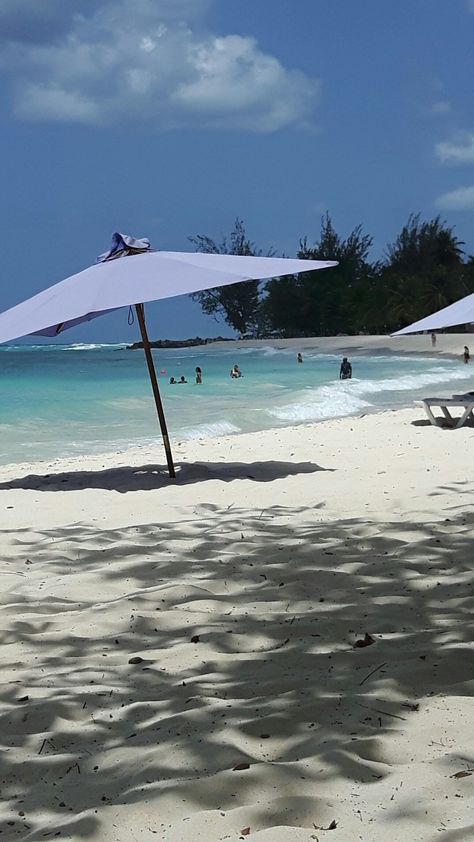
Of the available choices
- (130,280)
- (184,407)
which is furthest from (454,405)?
(184,407)

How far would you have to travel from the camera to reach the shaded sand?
212 centimetres

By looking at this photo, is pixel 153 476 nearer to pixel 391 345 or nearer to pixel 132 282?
pixel 132 282

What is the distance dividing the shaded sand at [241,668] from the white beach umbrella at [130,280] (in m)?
1.60

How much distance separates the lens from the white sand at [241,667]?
2119 mm

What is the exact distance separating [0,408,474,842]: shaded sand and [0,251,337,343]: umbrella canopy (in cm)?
160

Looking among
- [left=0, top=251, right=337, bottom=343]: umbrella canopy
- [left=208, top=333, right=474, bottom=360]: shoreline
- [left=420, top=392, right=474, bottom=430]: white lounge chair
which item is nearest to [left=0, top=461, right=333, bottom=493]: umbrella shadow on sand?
[left=0, top=251, right=337, bottom=343]: umbrella canopy

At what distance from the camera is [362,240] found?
82.6 meters

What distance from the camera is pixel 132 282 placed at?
23.6 ft

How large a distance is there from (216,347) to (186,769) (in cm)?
7298

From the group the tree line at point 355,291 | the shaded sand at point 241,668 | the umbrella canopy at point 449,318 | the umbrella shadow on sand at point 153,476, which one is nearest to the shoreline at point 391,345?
the tree line at point 355,291

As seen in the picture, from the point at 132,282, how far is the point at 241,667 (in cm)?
463

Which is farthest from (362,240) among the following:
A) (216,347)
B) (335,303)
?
(216,347)

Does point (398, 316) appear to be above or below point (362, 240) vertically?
below

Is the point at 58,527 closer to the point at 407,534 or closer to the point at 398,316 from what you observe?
the point at 407,534
